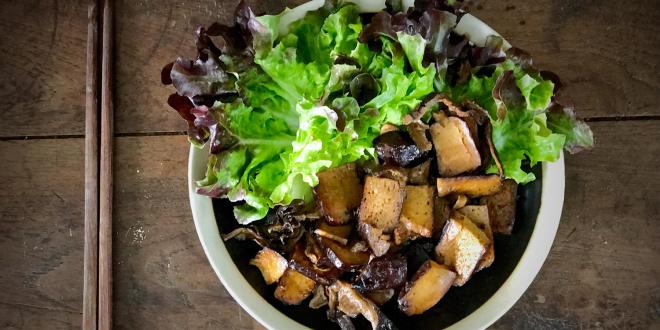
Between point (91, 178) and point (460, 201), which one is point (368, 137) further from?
point (91, 178)

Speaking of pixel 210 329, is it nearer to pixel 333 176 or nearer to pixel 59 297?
pixel 59 297

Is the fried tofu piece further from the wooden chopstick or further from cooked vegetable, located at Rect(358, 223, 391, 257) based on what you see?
the wooden chopstick

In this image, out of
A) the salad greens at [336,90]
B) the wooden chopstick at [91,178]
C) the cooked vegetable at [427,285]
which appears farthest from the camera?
the wooden chopstick at [91,178]

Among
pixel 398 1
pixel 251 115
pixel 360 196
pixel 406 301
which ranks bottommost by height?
pixel 406 301

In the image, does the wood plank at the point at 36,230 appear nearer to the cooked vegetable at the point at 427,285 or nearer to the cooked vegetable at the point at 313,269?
the cooked vegetable at the point at 313,269

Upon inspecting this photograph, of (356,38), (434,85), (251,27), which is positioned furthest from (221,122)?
(434,85)

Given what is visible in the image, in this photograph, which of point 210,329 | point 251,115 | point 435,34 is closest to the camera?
point 435,34

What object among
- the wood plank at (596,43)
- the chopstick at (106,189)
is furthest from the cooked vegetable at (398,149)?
the chopstick at (106,189)

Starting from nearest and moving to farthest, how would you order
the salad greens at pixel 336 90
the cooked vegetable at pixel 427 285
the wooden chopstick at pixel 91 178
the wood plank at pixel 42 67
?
the salad greens at pixel 336 90, the cooked vegetable at pixel 427 285, the wooden chopstick at pixel 91 178, the wood plank at pixel 42 67
